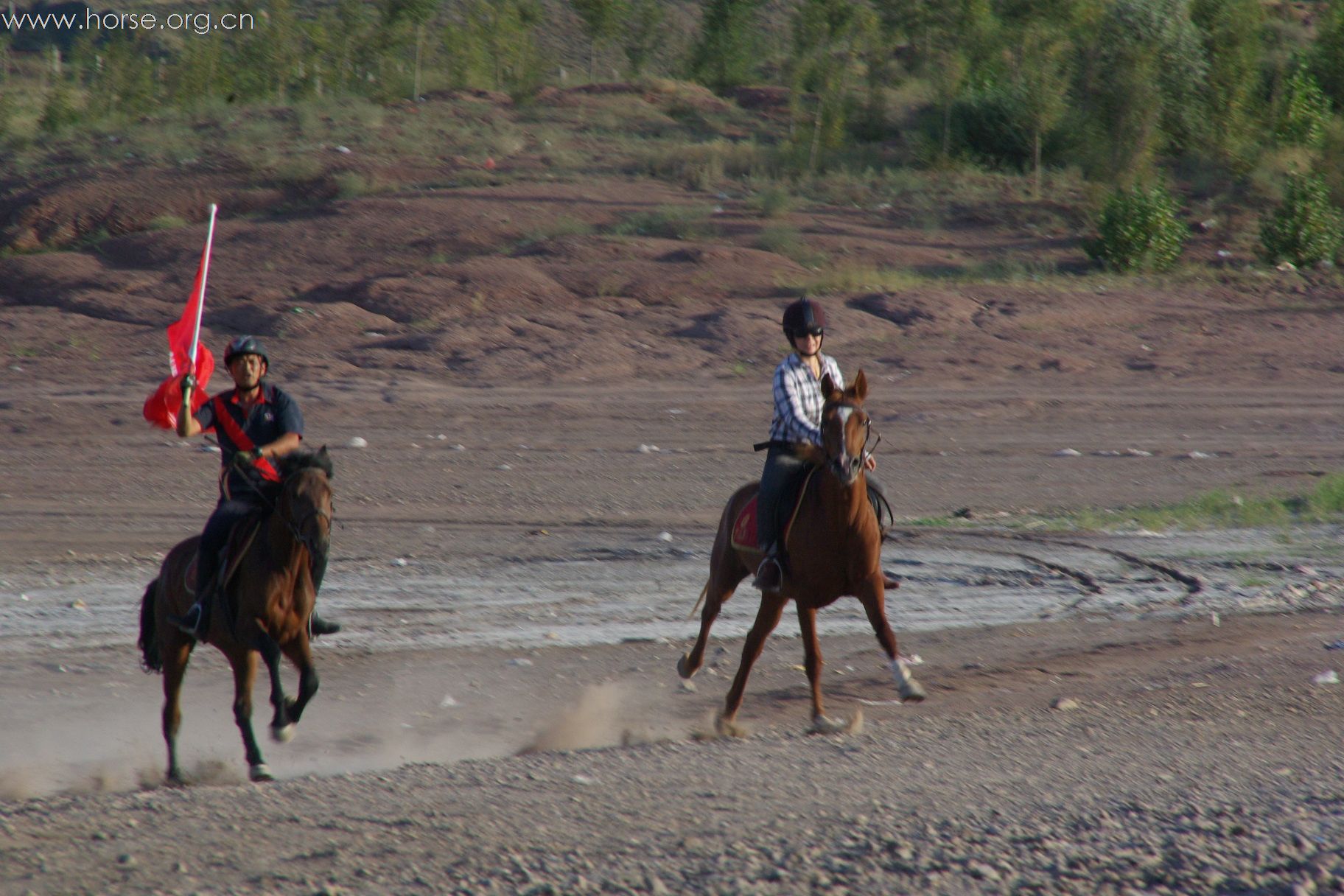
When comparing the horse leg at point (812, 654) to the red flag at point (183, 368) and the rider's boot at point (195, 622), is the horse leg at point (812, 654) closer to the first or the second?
the rider's boot at point (195, 622)

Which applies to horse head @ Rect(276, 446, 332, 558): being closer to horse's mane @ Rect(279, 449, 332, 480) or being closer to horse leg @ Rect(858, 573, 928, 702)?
horse's mane @ Rect(279, 449, 332, 480)

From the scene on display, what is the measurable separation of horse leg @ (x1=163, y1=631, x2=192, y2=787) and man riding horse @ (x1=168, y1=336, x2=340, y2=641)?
0.17 m

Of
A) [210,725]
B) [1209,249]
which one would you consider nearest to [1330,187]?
[1209,249]

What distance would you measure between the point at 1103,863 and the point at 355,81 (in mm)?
49595

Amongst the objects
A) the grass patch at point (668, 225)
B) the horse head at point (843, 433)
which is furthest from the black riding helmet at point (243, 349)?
the grass patch at point (668, 225)

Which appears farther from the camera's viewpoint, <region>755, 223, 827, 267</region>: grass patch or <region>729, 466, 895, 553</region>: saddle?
<region>755, 223, 827, 267</region>: grass patch

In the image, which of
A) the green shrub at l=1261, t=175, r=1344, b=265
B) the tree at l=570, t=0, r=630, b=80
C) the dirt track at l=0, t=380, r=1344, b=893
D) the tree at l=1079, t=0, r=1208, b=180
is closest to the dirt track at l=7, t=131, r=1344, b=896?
the dirt track at l=0, t=380, r=1344, b=893

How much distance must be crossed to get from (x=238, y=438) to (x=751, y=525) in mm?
2983

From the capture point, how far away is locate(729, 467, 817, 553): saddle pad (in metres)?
7.91

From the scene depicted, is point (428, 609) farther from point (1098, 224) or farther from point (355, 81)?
point (355, 81)

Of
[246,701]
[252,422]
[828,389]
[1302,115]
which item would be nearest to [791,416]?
[828,389]

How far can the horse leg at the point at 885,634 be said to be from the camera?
25.1 feet

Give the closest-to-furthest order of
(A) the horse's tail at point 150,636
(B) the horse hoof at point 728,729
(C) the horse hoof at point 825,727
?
(A) the horse's tail at point 150,636 < (C) the horse hoof at point 825,727 < (B) the horse hoof at point 728,729

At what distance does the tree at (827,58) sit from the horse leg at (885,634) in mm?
29973
